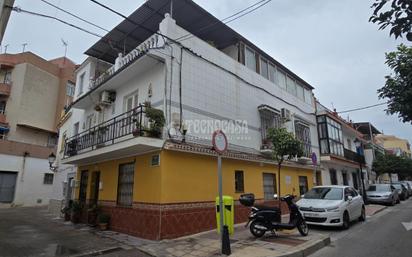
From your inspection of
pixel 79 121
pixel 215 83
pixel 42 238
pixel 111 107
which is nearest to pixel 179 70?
pixel 215 83

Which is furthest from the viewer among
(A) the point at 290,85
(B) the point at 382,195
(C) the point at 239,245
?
(B) the point at 382,195

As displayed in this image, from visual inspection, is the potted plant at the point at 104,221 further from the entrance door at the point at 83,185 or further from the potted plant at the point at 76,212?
the entrance door at the point at 83,185

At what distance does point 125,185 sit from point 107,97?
4363 mm

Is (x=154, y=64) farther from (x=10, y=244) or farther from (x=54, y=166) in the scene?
(x=54, y=166)

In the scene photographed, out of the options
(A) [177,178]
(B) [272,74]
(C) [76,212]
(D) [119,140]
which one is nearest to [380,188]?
(B) [272,74]

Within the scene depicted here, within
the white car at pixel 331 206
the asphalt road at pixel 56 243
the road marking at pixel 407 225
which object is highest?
the white car at pixel 331 206

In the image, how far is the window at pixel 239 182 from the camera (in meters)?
11.8

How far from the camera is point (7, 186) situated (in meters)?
24.7

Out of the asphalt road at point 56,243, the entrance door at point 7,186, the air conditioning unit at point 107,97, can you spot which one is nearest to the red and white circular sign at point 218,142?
the asphalt road at point 56,243

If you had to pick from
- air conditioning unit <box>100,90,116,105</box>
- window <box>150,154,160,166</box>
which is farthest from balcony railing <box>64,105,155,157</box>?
air conditioning unit <box>100,90,116,105</box>

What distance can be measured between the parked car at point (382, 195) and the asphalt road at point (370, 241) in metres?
9.84

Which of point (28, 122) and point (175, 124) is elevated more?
point (28, 122)

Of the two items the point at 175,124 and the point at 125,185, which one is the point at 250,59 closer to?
the point at 175,124

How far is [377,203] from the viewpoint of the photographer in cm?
2053
